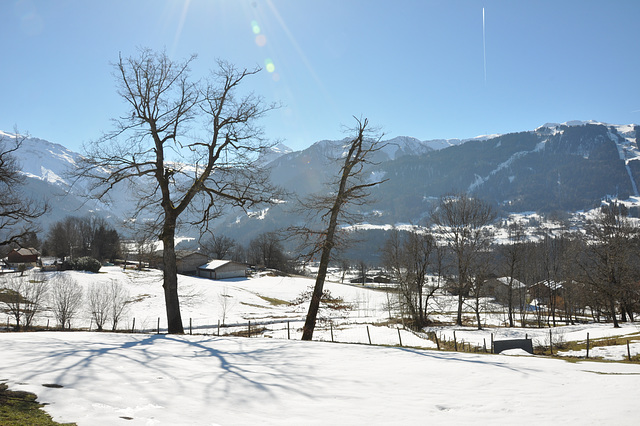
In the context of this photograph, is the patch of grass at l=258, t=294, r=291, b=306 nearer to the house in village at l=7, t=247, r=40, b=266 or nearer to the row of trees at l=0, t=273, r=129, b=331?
the row of trees at l=0, t=273, r=129, b=331

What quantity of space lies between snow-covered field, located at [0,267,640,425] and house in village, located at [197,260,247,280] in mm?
78130

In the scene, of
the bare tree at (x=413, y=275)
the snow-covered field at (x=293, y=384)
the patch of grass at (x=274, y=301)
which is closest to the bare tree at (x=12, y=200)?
the snow-covered field at (x=293, y=384)

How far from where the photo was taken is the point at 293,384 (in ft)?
22.5

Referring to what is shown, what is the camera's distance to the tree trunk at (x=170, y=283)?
46.8ft

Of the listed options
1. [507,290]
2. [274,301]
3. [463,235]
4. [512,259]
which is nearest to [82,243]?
[274,301]

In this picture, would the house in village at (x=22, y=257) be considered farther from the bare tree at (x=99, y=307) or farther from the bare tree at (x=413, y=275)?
the bare tree at (x=413, y=275)

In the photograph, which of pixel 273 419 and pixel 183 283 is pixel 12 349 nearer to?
pixel 273 419

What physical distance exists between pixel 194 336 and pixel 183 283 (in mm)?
58705

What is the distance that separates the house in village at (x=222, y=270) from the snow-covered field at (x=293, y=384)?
256ft

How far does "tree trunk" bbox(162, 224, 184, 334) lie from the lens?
1425 cm

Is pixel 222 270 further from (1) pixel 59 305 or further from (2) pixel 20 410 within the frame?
(2) pixel 20 410

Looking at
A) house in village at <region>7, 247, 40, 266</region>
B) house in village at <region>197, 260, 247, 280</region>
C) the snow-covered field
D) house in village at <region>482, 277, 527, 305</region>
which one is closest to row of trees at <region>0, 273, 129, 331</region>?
the snow-covered field

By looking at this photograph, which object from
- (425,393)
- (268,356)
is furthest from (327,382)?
(268,356)

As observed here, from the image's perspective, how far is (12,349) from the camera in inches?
309
